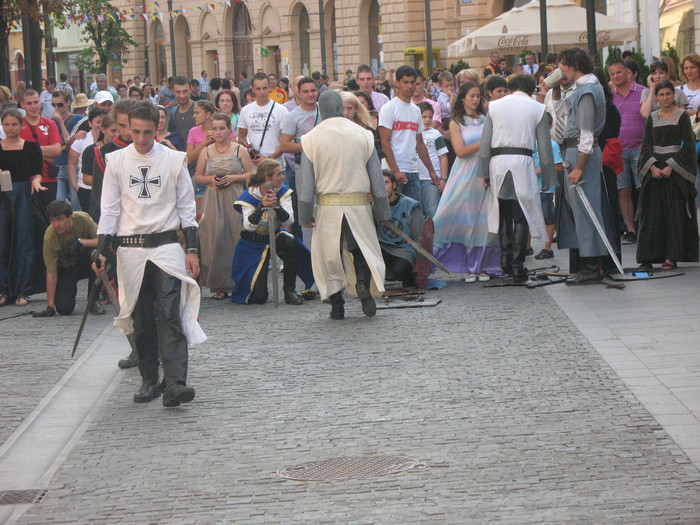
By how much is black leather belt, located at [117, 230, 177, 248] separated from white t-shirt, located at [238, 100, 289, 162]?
6521 mm

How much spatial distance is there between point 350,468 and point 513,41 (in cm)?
1901

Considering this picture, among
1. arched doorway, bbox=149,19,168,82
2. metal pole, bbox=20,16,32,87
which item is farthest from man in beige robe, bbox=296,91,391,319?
arched doorway, bbox=149,19,168,82

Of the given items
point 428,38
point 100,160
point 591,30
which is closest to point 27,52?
point 591,30

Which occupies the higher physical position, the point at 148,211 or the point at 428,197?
the point at 148,211

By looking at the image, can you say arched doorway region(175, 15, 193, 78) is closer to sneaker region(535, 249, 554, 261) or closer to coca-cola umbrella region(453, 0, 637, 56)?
coca-cola umbrella region(453, 0, 637, 56)

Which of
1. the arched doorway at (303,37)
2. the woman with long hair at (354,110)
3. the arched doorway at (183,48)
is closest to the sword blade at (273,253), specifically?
the woman with long hair at (354,110)

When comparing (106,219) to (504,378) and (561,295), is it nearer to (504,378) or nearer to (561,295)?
(504,378)

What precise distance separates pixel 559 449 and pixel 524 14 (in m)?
19.3

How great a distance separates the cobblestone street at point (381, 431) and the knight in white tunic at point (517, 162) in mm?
1683

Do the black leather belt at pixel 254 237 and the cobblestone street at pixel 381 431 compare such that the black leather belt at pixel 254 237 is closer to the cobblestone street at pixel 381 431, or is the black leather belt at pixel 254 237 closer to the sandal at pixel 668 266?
the cobblestone street at pixel 381 431

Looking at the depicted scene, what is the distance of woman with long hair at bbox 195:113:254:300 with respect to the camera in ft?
41.7

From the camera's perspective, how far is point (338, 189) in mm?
10625

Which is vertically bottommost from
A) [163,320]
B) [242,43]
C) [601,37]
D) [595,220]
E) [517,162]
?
[163,320]

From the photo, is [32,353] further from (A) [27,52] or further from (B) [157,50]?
(B) [157,50]
